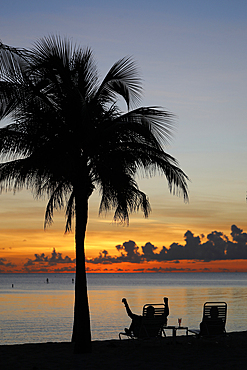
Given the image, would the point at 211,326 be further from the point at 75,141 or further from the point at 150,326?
the point at 75,141

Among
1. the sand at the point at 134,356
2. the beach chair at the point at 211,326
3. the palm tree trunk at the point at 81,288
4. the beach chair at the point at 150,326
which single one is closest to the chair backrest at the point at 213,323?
the beach chair at the point at 211,326

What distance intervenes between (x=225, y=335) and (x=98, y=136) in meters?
6.08

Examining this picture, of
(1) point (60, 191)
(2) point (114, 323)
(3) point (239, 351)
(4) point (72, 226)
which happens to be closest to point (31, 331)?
(2) point (114, 323)

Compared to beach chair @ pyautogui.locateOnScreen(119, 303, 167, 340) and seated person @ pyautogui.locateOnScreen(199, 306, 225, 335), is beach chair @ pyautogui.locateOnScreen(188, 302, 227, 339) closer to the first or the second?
seated person @ pyautogui.locateOnScreen(199, 306, 225, 335)

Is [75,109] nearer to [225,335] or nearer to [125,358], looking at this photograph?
[125,358]

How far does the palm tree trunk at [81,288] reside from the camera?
11.1 metres

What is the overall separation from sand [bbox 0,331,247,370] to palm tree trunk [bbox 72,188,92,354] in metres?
0.34

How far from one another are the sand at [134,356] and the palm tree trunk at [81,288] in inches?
13.2

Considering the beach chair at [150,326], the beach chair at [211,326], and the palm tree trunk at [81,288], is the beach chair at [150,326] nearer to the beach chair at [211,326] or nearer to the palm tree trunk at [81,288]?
the beach chair at [211,326]

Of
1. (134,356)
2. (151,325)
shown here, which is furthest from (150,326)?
(134,356)

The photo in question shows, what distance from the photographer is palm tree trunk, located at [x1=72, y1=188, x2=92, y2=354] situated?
36.4ft

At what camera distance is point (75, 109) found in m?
Answer: 11.2

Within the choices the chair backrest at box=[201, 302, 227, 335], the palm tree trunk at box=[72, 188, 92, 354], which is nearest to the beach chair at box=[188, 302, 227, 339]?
the chair backrest at box=[201, 302, 227, 335]

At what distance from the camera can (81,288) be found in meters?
11.3
